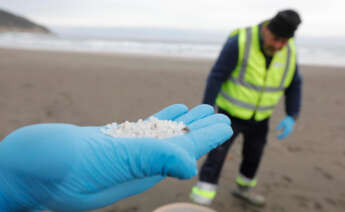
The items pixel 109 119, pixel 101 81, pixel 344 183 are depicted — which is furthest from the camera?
pixel 101 81

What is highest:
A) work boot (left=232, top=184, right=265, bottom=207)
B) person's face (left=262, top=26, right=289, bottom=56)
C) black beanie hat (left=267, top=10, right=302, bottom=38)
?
black beanie hat (left=267, top=10, right=302, bottom=38)

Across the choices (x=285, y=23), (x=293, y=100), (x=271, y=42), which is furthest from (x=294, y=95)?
(x=285, y=23)

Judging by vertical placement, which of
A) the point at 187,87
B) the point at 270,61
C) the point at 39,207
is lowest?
the point at 187,87

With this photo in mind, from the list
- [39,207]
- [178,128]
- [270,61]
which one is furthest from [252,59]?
[39,207]

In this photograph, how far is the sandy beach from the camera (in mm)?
2562

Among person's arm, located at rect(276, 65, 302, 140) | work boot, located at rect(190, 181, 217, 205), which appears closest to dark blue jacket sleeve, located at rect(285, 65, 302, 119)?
person's arm, located at rect(276, 65, 302, 140)

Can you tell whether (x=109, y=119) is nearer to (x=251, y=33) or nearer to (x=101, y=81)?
(x=101, y=81)

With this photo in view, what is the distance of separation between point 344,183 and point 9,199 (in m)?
3.31

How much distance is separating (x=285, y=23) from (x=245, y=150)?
1238mm

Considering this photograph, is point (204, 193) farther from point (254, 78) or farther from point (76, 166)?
point (76, 166)

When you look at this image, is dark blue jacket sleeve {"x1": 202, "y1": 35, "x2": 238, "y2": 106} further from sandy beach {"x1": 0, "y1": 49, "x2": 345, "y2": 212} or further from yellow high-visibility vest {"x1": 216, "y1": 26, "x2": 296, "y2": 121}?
sandy beach {"x1": 0, "y1": 49, "x2": 345, "y2": 212}

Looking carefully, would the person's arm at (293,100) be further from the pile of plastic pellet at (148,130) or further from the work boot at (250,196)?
the pile of plastic pellet at (148,130)

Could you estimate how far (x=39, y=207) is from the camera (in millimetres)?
1024

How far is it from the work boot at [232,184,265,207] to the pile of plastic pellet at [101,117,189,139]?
1611 millimetres
